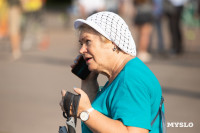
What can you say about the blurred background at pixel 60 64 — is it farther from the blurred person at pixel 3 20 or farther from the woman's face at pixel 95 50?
the woman's face at pixel 95 50

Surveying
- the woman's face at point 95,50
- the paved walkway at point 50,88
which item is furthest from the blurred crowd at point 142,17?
the woman's face at point 95,50

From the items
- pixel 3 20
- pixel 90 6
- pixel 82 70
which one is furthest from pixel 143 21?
pixel 82 70

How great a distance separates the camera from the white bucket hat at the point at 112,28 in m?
2.54

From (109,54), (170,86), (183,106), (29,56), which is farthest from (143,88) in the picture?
(29,56)

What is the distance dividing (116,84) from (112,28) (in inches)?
12.6

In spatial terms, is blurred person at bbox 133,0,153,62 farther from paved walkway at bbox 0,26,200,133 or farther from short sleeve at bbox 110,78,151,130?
short sleeve at bbox 110,78,151,130

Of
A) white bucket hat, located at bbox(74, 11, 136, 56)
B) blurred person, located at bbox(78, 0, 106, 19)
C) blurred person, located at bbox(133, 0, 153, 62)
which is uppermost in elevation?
white bucket hat, located at bbox(74, 11, 136, 56)

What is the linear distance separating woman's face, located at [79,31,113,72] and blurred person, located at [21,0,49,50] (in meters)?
9.99

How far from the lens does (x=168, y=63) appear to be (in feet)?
34.6

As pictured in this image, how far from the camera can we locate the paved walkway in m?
6.14

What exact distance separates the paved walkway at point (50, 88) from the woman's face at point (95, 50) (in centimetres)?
292

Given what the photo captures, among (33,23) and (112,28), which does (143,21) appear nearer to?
(33,23)

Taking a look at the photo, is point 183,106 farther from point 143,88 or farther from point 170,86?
point 143,88

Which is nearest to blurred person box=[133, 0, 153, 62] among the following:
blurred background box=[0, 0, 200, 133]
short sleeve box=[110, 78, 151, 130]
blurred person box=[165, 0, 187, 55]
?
blurred background box=[0, 0, 200, 133]
